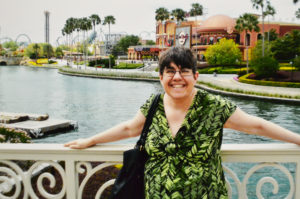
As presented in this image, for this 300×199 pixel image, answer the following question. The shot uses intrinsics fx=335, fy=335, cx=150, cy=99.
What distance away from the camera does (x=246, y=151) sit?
92.6 inches

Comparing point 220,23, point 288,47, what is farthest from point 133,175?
point 220,23

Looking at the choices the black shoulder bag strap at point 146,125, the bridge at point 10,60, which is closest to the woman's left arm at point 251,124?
the black shoulder bag strap at point 146,125

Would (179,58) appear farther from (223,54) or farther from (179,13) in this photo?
(179,13)

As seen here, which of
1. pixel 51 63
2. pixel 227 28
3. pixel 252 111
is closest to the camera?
pixel 252 111

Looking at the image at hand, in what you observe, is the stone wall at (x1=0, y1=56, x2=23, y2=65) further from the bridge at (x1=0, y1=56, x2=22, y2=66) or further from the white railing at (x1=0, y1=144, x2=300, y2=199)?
the white railing at (x1=0, y1=144, x2=300, y2=199)

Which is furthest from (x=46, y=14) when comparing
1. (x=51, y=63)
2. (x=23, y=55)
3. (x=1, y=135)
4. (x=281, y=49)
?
(x=1, y=135)

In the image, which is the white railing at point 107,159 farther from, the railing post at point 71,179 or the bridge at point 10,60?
the bridge at point 10,60

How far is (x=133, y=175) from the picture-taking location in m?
2.14

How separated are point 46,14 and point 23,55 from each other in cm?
4443

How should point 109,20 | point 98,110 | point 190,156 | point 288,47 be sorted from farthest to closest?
point 109,20 < point 288,47 < point 98,110 < point 190,156

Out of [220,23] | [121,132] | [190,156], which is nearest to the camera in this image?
[190,156]

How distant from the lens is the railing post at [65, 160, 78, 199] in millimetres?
2457

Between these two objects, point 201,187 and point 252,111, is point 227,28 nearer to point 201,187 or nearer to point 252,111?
point 252,111

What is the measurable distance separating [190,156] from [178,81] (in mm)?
473
